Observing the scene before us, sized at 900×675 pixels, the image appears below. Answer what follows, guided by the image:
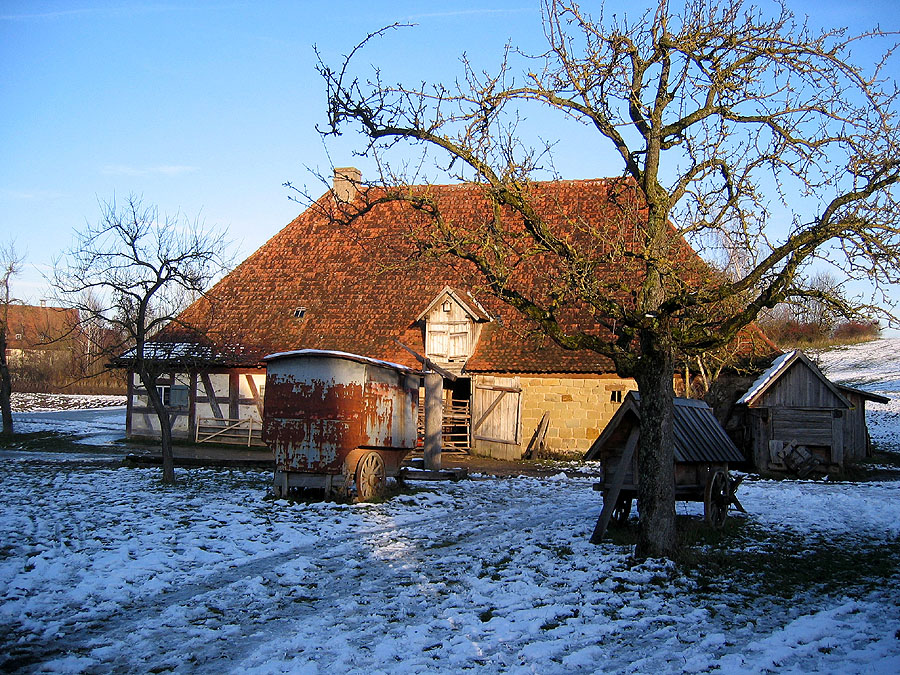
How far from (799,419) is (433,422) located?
8.65 metres

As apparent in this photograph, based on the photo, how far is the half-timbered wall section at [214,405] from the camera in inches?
896

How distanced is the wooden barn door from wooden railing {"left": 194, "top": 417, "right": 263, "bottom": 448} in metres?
6.64

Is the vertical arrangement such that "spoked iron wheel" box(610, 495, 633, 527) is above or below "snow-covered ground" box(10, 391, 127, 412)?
below

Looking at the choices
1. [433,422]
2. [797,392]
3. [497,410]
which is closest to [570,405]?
[497,410]

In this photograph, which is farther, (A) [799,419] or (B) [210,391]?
(B) [210,391]

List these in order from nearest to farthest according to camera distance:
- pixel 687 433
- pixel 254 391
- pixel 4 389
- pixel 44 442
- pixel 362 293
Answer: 1. pixel 687 433
2. pixel 44 442
3. pixel 254 391
4. pixel 362 293
5. pixel 4 389

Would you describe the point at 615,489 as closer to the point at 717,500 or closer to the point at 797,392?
the point at 717,500

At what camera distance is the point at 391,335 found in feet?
73.2

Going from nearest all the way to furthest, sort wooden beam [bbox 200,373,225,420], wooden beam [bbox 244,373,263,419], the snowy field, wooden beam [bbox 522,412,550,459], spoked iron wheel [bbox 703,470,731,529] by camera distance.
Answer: the snowy field < spoked iron wheel [bbox 703,470,731,529] < wooden beam [bbox 522,412,550,459] < wooden beam [bbox 244,373,263,419] < wooden beam [bbox 200,373,225,420]

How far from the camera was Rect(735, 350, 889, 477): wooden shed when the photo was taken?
17703 mm

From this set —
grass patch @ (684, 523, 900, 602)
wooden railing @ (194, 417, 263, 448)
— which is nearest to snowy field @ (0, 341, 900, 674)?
grass patch @ (684, 523, 900, 602)

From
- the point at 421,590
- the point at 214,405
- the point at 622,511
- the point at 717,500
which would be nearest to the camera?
the point at 421,590

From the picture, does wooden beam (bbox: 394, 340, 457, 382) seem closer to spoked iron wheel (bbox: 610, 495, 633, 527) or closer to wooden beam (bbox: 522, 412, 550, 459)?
wooden beam (bbox: 522, 412, 550, 459)

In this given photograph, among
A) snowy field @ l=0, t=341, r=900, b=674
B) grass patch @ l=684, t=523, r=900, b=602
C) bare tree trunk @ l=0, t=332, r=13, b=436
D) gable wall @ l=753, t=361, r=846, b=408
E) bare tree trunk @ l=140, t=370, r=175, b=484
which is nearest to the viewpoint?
snowy field @ l=0, t=341, r=900, b=674
